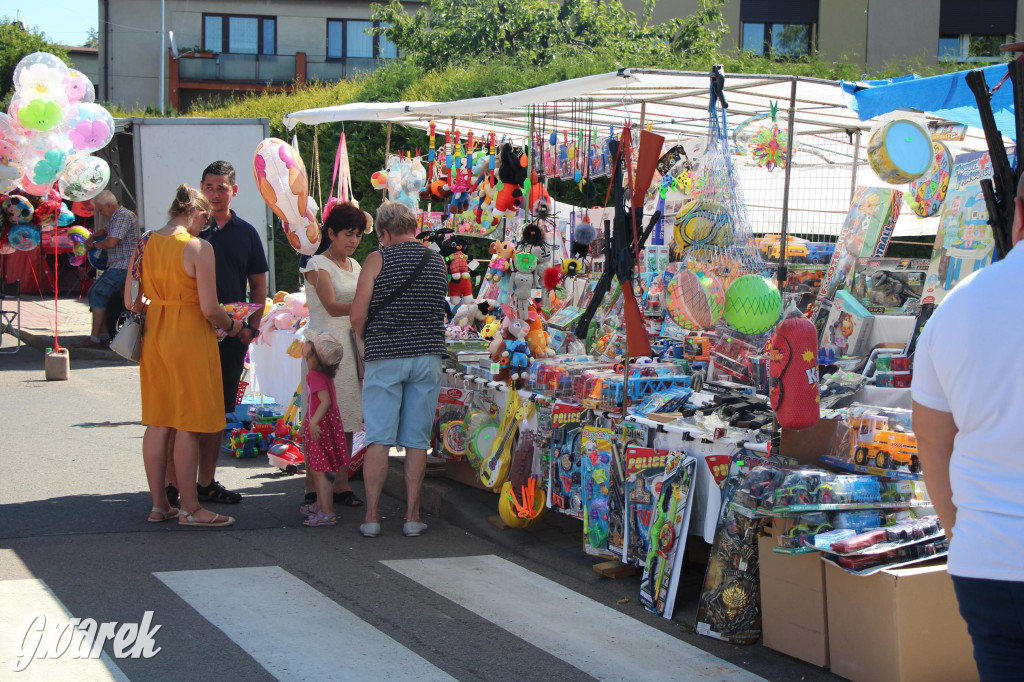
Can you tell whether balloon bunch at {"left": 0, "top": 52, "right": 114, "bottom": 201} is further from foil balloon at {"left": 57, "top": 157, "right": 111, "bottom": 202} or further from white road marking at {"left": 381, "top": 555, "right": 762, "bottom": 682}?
white road marking at {"left": 381, "top": 555, "right": 762, "bottom": 682}

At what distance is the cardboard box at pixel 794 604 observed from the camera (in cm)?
386

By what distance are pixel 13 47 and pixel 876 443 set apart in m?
35.9

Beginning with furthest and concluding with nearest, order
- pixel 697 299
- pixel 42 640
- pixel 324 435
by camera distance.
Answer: pixel 324 435 → pixel 697 299 → pixel 42 640

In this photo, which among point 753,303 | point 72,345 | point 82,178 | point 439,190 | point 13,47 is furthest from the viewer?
point 13,47

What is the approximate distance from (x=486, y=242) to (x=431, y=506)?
7001mm

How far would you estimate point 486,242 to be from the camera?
516 inches

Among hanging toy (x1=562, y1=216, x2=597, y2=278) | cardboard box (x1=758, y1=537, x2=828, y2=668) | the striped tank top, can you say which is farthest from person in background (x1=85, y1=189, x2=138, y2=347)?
cardboard box (x1=758, y1=537, x2=828, y2=668)

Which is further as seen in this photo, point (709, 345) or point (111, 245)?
point (111, 245)

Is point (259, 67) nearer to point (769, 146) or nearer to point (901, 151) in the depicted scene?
point (769, 146)

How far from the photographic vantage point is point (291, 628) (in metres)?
4.22

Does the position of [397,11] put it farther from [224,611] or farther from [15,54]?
[224,611]

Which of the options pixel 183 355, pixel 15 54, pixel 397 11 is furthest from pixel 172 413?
pixel 15 54

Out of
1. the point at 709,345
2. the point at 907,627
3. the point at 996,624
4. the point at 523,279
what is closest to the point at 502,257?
the point at 523,279

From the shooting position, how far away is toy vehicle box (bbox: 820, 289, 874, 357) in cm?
638
